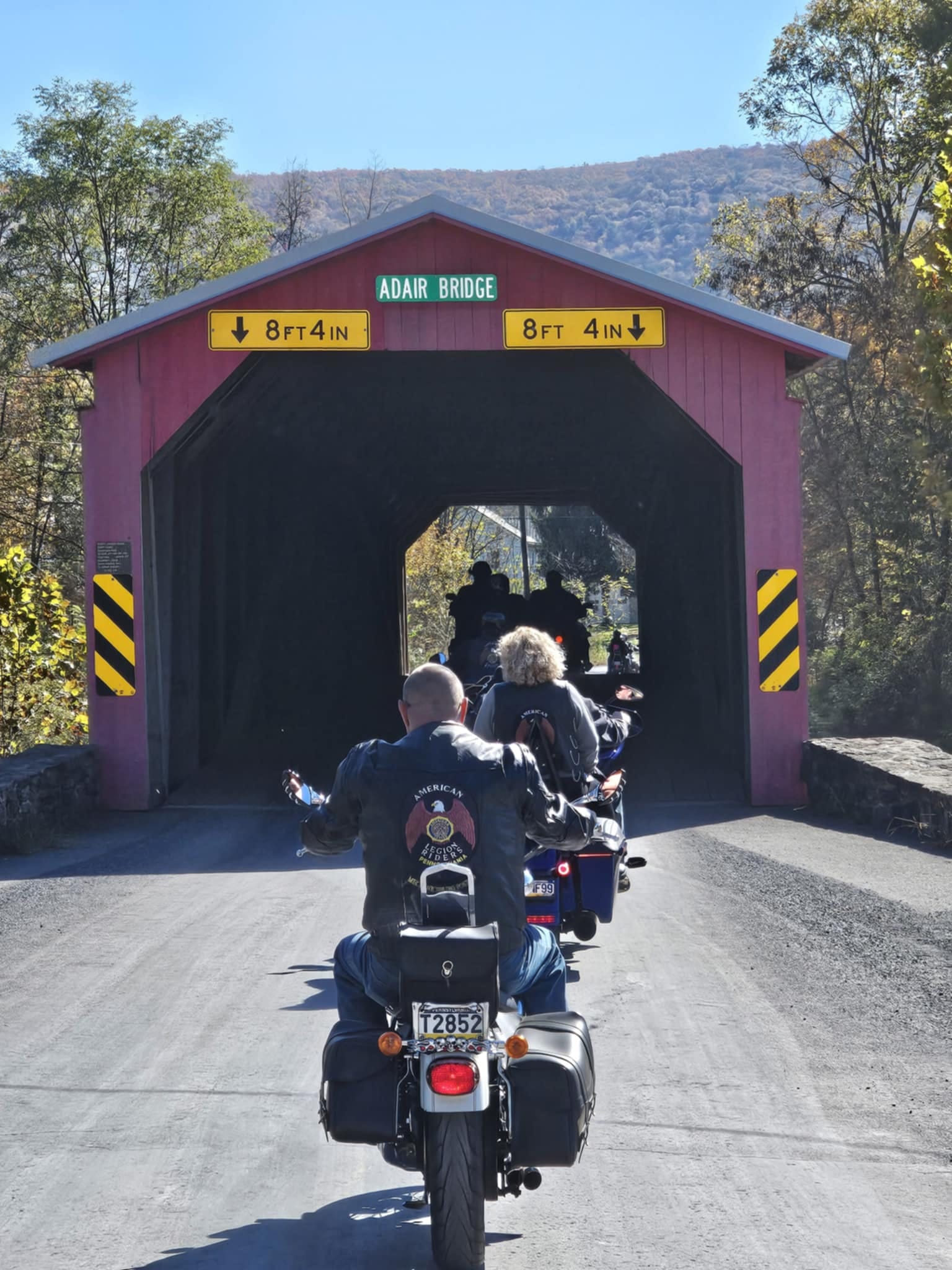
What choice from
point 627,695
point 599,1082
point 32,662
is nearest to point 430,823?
point 599,1082

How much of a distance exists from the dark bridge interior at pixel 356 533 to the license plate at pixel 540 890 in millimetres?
6897

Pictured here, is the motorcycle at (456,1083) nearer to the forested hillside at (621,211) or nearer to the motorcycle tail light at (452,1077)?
the motorcycle tail light at (452,1077)

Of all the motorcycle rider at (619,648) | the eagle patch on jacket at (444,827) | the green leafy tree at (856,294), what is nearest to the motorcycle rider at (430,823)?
the eagle patch on jacket at (444,827)

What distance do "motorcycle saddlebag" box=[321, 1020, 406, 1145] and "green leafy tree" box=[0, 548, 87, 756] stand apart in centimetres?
1189

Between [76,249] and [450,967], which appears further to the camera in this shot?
[76,249]

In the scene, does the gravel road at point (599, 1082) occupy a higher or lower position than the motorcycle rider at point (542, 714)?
lower

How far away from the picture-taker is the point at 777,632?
1277 cm

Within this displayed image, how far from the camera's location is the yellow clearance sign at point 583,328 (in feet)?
42.0

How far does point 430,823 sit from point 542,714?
2.85 m

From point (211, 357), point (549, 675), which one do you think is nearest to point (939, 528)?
point (211, 357)

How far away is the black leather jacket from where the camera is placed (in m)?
3.73

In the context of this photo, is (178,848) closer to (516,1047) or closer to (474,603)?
(516,1047)

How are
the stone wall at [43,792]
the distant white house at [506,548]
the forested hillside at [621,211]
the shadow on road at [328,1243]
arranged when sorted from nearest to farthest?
the shadow on road at [328,1243], the stone wall at [43,792], the distant white house at [506,548], the forested hillside at [621,211]

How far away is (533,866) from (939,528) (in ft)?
66.9
